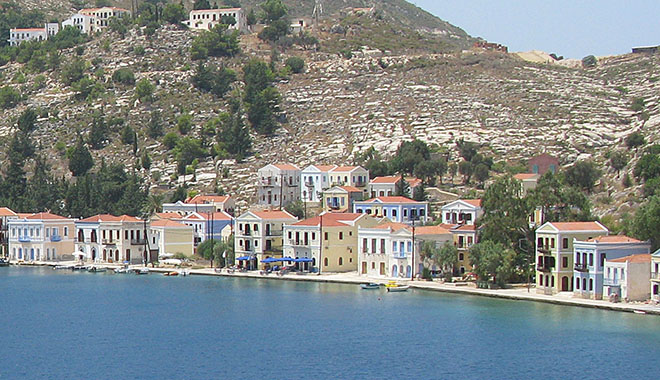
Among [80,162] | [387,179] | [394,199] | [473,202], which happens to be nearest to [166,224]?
[394,199]

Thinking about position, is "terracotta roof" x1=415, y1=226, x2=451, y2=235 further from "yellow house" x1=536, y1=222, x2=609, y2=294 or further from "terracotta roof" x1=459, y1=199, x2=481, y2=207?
"yellow house" x1=536, y1=222, x2=609, y2=294

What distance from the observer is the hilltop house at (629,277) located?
65750 mm

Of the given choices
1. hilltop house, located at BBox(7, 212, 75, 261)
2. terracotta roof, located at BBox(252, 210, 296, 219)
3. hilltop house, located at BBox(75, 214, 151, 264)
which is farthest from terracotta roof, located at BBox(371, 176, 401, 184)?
hilltop house, located at BBox(7, 212, 75, 261)

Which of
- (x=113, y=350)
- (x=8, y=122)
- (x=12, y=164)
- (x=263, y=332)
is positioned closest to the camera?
(x=113, y=350)

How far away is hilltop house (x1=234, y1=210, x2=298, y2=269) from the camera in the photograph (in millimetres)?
92062

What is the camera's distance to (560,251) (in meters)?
70.6

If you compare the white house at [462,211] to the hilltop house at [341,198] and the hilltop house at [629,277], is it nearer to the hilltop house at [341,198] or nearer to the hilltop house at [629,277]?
the hilltop house at [341,198]

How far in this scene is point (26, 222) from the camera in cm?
10531

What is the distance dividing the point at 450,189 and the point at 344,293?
109 ft

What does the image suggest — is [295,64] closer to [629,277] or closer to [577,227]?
[577,227]

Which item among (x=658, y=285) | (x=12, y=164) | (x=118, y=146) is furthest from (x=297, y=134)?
(x=658, y=285)

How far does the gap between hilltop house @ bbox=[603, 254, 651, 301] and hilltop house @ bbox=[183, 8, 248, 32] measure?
101 meters

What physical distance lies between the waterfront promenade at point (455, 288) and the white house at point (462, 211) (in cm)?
1003

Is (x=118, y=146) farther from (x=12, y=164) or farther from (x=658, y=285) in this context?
(x=658, y=285)
